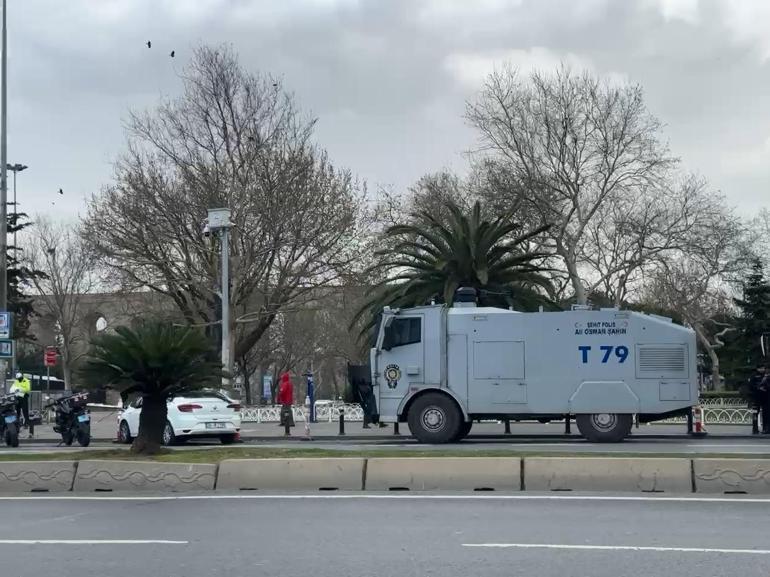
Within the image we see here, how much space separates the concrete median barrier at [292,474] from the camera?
13055 mm

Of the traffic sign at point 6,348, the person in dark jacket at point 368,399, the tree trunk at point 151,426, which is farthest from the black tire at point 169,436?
the tree trunk at point 151,426

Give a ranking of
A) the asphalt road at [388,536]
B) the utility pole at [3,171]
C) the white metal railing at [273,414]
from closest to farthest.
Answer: the asphalt road at [388,536] < the utility pole at [3,171] < the white metal railing at [273,414]

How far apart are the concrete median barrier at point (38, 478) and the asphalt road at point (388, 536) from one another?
1180 mm

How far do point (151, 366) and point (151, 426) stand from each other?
3.56ft

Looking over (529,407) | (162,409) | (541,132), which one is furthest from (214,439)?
(541,132)

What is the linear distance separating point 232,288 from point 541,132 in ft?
48.0

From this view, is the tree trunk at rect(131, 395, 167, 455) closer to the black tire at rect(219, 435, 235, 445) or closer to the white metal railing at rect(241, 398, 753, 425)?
the black tire at rect(219, 435, 235, 445)

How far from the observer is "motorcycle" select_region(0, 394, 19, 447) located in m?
23.1

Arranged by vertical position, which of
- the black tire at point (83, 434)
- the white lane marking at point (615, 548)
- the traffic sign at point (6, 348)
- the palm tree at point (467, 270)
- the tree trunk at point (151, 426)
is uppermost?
the palm tree at point (467, 270)

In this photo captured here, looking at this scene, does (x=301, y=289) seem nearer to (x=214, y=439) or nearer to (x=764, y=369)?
(x=214, y=439)

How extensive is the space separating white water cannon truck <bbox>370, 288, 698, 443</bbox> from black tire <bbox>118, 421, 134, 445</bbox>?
6.27 meters

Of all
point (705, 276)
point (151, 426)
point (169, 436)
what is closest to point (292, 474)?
point (151, 426)

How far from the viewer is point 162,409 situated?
1559 cm

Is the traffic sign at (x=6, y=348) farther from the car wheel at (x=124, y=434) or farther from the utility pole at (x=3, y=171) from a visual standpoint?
the car wheel at (x=124, y=434)
